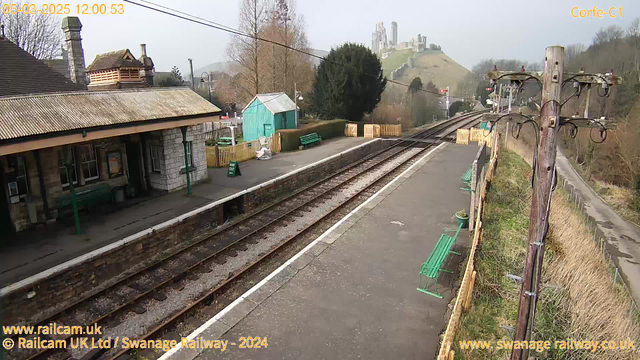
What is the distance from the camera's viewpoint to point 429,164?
20.3 meters

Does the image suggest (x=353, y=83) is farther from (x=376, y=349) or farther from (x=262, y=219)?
(x=376, y=349)

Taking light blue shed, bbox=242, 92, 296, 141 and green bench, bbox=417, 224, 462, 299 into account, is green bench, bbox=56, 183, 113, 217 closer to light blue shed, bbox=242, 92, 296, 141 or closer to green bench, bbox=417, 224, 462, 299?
green bench, bbox=417, 224, 462, 299

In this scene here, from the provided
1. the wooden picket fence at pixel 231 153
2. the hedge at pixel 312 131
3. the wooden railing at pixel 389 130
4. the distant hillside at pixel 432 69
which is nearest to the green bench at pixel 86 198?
the wooden picket fence at pixel 231 153

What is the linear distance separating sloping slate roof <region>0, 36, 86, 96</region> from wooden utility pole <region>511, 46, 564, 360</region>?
599 inches

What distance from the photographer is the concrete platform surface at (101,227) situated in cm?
889

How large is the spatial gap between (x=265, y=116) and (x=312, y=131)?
11.2 feet

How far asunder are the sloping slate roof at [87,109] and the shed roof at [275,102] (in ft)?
33.9

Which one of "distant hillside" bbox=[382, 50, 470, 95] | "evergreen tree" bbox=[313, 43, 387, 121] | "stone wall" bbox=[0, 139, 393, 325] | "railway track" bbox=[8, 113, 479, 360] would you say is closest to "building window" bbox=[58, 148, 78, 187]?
"stone wall" bbox=[0, 139, 393, 325]

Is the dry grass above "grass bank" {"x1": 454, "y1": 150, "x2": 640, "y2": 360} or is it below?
below

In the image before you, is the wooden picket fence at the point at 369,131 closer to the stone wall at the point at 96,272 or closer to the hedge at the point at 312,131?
the hedge at the point at 312,131

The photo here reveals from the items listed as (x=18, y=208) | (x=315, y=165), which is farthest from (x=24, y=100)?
(x=315, y=165)

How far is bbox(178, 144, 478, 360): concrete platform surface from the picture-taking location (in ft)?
20.1

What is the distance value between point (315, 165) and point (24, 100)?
1167 centimetres

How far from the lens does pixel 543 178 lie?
180 inches
